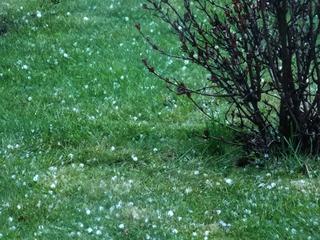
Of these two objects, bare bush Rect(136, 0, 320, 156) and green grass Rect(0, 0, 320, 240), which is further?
bare bush Rect(136, 0, 320, 156)

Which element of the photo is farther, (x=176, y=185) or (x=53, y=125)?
(x=53, y=125)

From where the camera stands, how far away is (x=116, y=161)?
737 centimetres

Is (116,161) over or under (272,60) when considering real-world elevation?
under

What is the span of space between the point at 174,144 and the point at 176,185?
98 cm

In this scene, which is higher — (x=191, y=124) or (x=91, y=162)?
(x=191, y=124)

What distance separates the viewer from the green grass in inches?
233

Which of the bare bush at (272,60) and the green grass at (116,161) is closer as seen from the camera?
the green grass at (116,161)

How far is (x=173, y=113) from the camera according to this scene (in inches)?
332

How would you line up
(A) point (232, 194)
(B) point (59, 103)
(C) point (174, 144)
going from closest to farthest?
(A) point (232, 194) < (C) point (174, 144) < (B) point (59, 103)

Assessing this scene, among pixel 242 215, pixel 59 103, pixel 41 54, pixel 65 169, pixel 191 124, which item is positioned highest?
pixel 41 54

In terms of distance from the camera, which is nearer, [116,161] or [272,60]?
[272,60]

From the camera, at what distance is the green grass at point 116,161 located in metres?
5.93

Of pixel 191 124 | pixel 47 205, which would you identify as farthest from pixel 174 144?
pixel 47 205

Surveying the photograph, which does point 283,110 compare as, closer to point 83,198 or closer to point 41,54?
point 83,198
